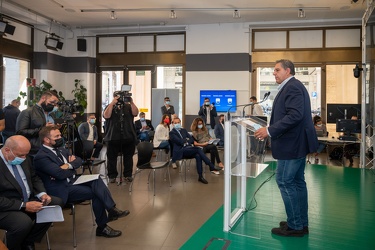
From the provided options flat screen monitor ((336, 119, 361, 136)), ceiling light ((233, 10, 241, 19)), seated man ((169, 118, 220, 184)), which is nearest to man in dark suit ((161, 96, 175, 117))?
ceiling light ((233, 10, 241, 19))

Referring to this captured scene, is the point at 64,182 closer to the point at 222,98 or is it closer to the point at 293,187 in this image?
the point at 293,187

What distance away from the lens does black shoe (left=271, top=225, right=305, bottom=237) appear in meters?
3.36

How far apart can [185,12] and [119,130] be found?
5.25 metres

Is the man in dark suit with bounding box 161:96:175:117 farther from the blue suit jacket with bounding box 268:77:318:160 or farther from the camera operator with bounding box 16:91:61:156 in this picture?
the blue suit jacket with bounding box 268:77:318:160

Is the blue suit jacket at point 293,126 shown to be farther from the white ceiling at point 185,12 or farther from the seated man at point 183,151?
the white ceiling at point 185,12

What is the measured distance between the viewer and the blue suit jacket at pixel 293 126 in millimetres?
3080

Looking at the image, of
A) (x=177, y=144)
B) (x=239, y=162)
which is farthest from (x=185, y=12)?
(x=239, y=162)

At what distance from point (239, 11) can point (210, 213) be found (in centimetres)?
689

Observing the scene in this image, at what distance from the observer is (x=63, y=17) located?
1062cm

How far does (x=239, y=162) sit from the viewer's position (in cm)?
375

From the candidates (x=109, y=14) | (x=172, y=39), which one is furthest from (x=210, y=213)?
(x=172, y=39)

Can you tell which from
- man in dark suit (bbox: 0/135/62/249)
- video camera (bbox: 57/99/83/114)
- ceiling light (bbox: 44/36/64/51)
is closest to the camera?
man in dark suit (bbox: 0/135/62/249)

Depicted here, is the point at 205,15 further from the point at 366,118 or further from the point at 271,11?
the point at 366,118

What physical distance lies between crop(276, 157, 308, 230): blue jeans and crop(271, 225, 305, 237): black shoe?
74 mm
